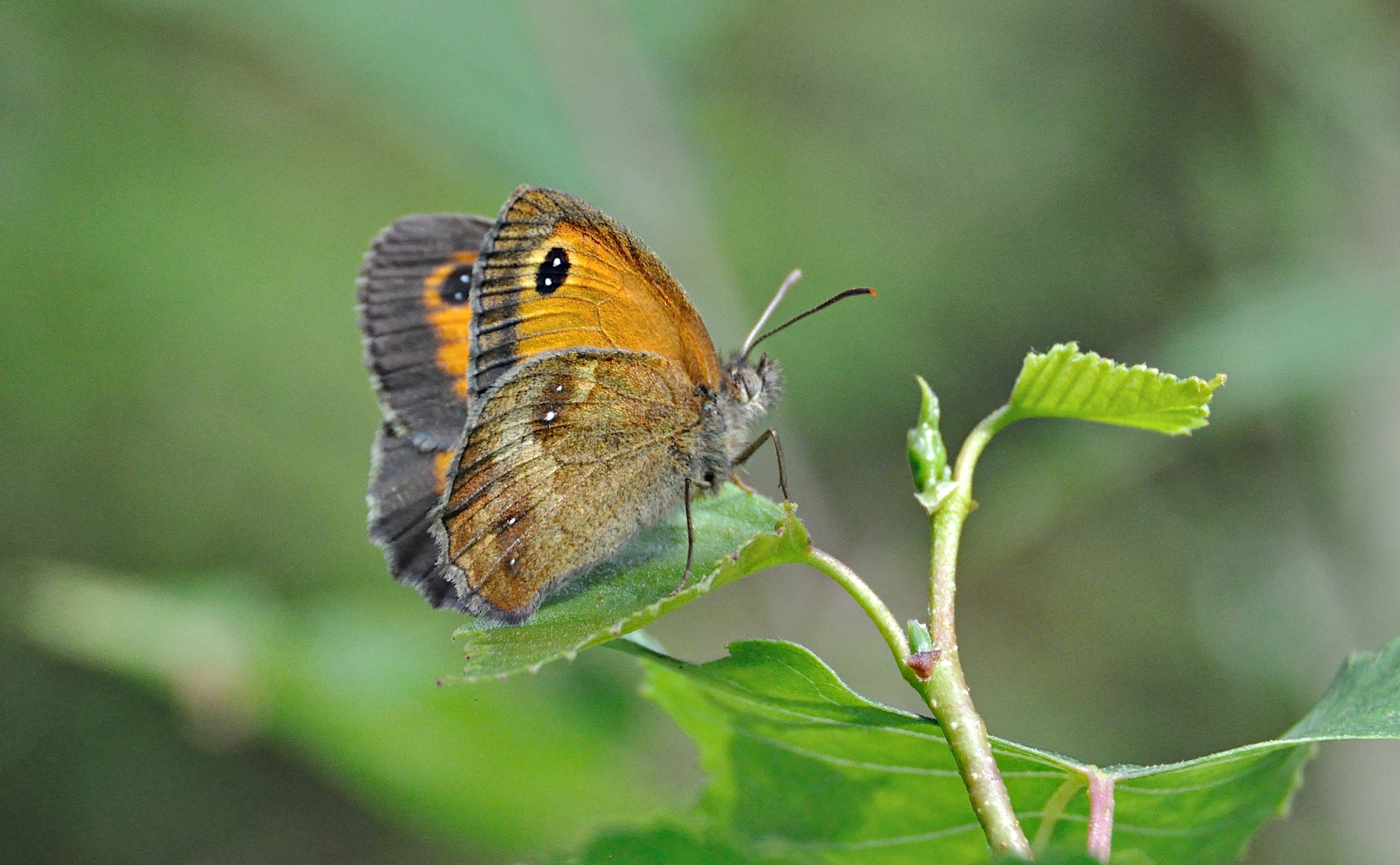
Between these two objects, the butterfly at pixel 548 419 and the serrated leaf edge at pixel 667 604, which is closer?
the serrated leaf edge at pixel 667 604

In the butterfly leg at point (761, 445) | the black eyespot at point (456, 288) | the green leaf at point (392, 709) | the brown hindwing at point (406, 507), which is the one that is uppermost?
the black eyespot at point (456, 288)

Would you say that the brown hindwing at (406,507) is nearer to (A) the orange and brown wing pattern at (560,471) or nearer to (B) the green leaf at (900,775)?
(A) the orange and brown wing pattern at (560,471)

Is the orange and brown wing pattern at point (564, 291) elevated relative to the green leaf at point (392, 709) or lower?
elevated

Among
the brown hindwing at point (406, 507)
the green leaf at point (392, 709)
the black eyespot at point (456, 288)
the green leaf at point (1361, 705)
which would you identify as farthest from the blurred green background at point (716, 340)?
the green leaf at point (1361, 705)

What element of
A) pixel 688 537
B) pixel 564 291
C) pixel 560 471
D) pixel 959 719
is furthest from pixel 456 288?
pixel 959 719

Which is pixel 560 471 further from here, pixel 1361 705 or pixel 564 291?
pixel 1361 705

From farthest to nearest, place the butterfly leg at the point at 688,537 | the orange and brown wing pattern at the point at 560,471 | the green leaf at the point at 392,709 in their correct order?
1. the green leaf at the point at 392,709
2. the orange and brown wing pattern at the point at 560,471
3. the butterfly leg at the point at 688,537
